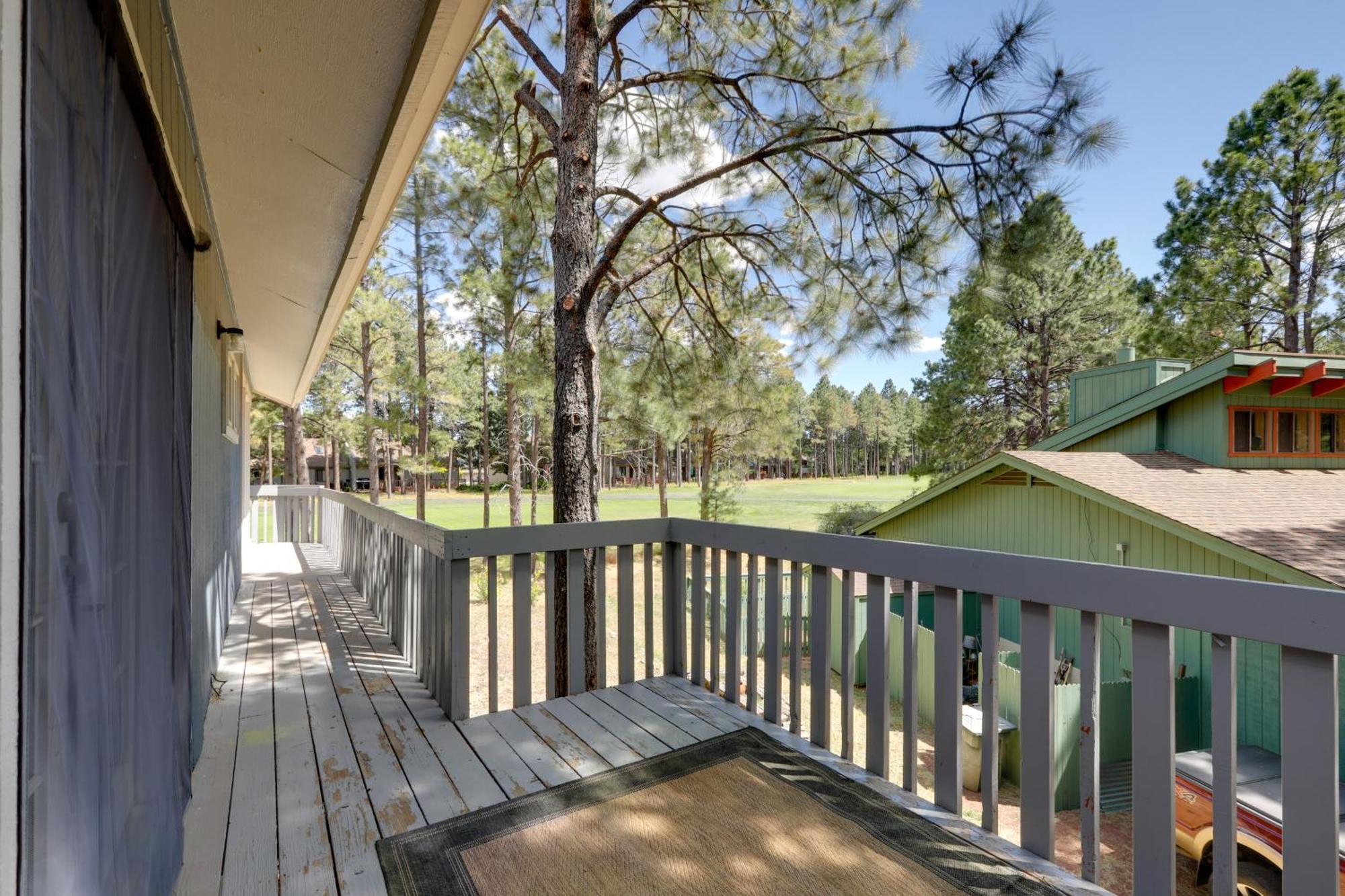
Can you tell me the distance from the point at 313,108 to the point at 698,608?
2.33 metres

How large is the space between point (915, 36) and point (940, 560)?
4.41 metres

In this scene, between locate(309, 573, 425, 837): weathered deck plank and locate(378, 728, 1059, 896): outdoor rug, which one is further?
locate(309, 573, 425, 837): weathered deck plank

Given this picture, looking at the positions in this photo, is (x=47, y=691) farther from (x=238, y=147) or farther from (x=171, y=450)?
(x=238, y=147)

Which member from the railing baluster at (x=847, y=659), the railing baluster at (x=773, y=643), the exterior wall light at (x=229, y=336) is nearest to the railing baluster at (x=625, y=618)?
the railing baluster at (x=773, y=643)

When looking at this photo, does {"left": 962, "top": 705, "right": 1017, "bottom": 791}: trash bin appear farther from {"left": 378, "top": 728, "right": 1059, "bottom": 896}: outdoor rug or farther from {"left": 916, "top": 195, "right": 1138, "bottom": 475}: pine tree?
{"left": 916, "top": 195, "right": 1138, "bottom": 475}: pine tree

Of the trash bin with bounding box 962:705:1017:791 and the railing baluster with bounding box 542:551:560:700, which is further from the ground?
the railing baluster with bounding box 542:551:560:700

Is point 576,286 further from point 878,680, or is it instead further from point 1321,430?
point 1321,430

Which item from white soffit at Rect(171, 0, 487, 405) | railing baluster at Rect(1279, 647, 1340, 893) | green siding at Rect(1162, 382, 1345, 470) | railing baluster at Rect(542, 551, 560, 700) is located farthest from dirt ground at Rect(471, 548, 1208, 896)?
green siding at Rect(1162, 382, 1345, 470)

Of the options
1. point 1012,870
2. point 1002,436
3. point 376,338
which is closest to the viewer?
point 1012,870

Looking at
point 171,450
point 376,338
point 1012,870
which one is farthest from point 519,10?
point 376,338

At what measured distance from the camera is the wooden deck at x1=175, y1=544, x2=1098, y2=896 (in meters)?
1.70

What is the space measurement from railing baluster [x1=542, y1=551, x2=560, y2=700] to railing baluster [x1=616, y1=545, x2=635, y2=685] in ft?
1.04

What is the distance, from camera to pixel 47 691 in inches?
31.4

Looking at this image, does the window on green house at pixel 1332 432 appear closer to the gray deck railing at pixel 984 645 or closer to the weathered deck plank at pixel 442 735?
the gray deck railing at pixel 984 645
